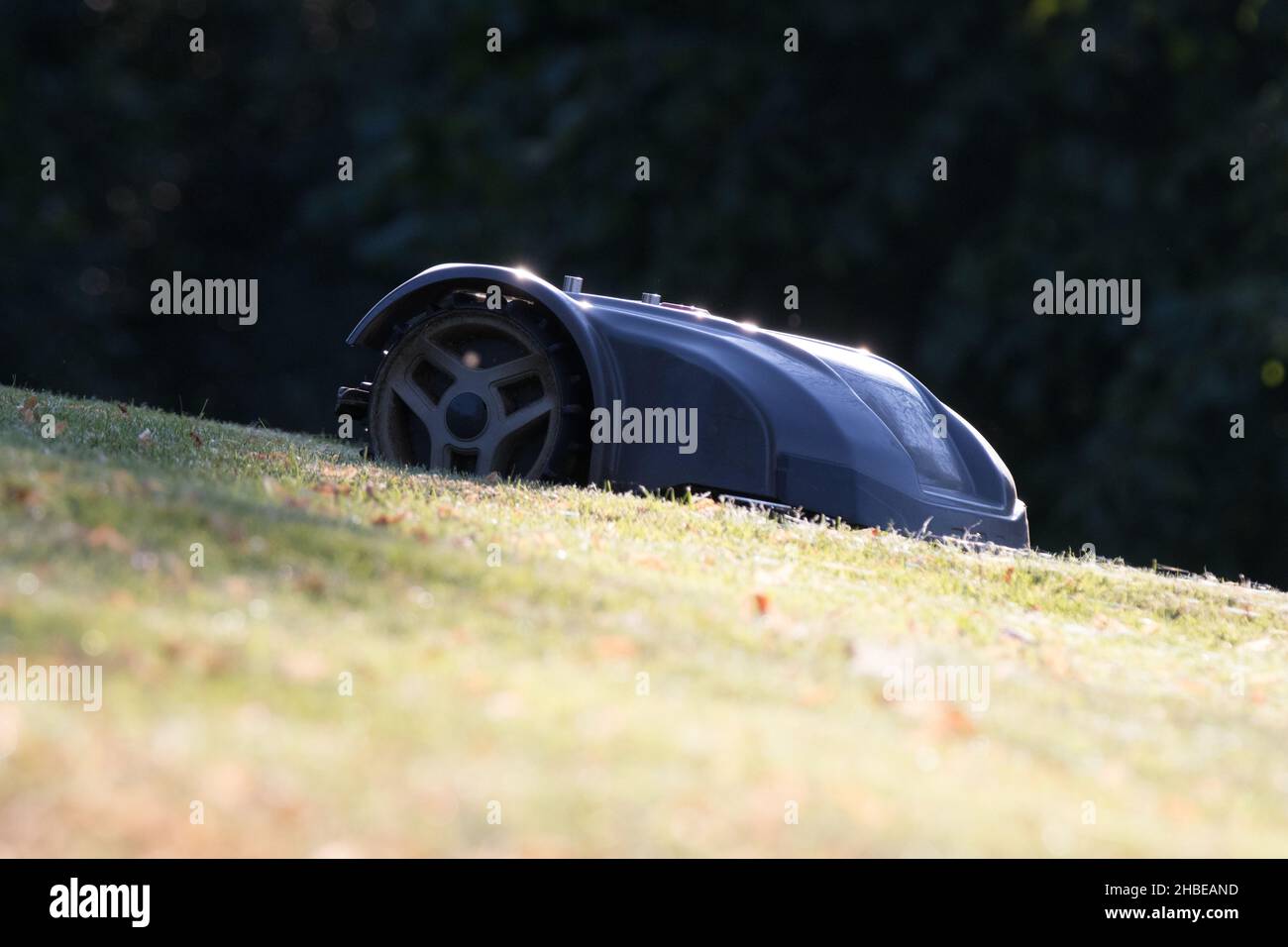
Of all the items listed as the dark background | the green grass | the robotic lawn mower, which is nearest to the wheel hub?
the robotic lawn mower

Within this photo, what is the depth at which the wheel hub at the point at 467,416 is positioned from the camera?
32.8 feet

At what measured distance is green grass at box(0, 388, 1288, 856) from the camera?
406 centimetres

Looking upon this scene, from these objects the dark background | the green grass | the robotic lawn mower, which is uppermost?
the dark background

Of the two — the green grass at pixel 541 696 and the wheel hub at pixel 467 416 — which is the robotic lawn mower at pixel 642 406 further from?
the green grass at pixel 541 696

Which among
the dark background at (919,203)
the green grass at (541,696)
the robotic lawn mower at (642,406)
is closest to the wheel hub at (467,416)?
the robotic lawn mower at (642,406)

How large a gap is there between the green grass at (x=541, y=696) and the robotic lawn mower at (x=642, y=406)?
1.39m

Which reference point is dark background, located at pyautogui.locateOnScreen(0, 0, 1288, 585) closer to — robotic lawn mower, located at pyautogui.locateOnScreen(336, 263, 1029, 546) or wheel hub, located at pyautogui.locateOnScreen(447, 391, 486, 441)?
robotic lawn mower, located at pyautogui.locateOnScreen(336, 263, 1029, 546)

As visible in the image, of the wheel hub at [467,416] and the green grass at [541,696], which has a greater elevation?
the wheel hub at [467,416]

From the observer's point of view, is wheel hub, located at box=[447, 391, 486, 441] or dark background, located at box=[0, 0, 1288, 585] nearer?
wheel hub, located at box=[447, 391, 486, 441]

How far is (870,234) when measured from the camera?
24.0 meters

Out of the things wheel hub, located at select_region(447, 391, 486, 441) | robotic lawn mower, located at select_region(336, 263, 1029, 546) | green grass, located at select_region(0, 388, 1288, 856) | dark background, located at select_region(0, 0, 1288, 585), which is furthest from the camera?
dark background, located at select_region(0, 0, 1288, 585)

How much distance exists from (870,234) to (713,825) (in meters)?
20.4

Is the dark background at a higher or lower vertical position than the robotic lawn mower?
higher

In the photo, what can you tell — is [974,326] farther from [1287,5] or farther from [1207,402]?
[1287,5]
